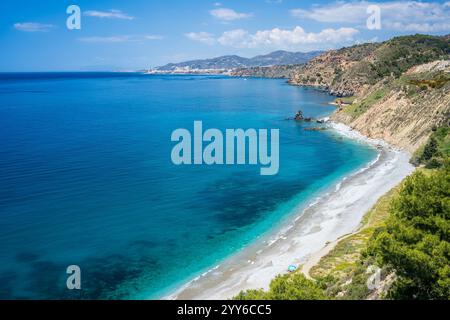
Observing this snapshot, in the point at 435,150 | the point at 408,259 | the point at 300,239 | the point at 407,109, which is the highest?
the point at 407,109

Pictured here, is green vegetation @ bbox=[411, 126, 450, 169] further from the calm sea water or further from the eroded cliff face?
the calm sea water

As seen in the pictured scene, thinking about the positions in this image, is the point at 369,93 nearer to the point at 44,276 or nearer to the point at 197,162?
the point at 197,162

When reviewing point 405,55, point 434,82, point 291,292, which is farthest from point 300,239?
point 405,55

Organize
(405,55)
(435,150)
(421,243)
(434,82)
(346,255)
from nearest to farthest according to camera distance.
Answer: (421,243)
(346,255)
(435,150)
(434,82)
(405,55)

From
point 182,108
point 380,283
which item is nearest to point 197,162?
point 380,283

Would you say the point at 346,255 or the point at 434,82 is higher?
the point at 434,82

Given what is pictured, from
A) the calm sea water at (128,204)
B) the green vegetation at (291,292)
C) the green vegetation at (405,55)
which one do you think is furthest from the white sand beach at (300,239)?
the green vegetation at (405,55)

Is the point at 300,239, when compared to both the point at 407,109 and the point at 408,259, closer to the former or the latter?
the point at 408,259

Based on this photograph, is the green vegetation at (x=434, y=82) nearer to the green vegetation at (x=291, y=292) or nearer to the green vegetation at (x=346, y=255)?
the green vegetation at (x=346, y=255)
